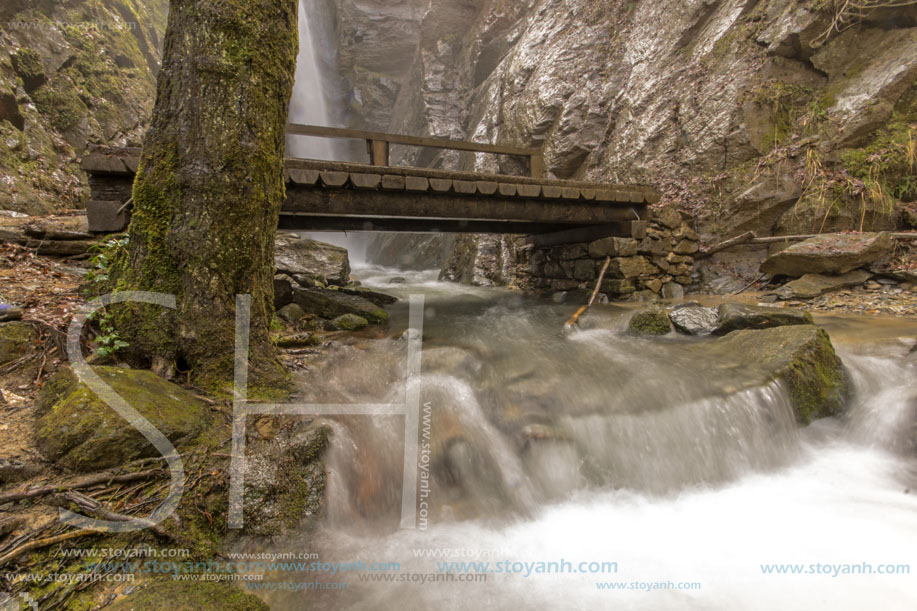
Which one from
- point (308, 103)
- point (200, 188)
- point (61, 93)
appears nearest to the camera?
point (200, 188)

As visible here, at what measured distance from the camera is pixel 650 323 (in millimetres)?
5301

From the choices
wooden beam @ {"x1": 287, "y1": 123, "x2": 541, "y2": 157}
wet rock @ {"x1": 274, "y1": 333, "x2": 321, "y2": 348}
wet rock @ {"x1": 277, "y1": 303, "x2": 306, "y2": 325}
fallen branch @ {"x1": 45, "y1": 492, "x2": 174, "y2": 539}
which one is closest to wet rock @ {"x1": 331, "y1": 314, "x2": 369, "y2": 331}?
wet rock @ {"x1": 277, "y1": 303, "x2": 306, "y2": 325}

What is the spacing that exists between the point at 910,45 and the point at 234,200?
33.2 feet

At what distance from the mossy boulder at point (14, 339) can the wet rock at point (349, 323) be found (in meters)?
3.01

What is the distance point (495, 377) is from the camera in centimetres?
389

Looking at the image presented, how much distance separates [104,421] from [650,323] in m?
5.53

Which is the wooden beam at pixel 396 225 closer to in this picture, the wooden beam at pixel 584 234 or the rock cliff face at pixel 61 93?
the wooden beam at pixel 584 234

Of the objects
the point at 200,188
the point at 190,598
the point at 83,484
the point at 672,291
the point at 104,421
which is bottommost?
the point at 190,598

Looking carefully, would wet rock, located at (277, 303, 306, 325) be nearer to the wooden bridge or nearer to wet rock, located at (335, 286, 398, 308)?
the wooden bridge

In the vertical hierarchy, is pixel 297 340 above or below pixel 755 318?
below

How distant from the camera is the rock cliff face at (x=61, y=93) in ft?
23.3

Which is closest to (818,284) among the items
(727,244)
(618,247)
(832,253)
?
(832,253)

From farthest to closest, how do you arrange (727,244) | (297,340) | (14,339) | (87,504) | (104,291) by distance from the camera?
(727,244), (297,340), (104,291), (14,339), (87,504)

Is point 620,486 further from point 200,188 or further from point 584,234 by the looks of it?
point 584,234
